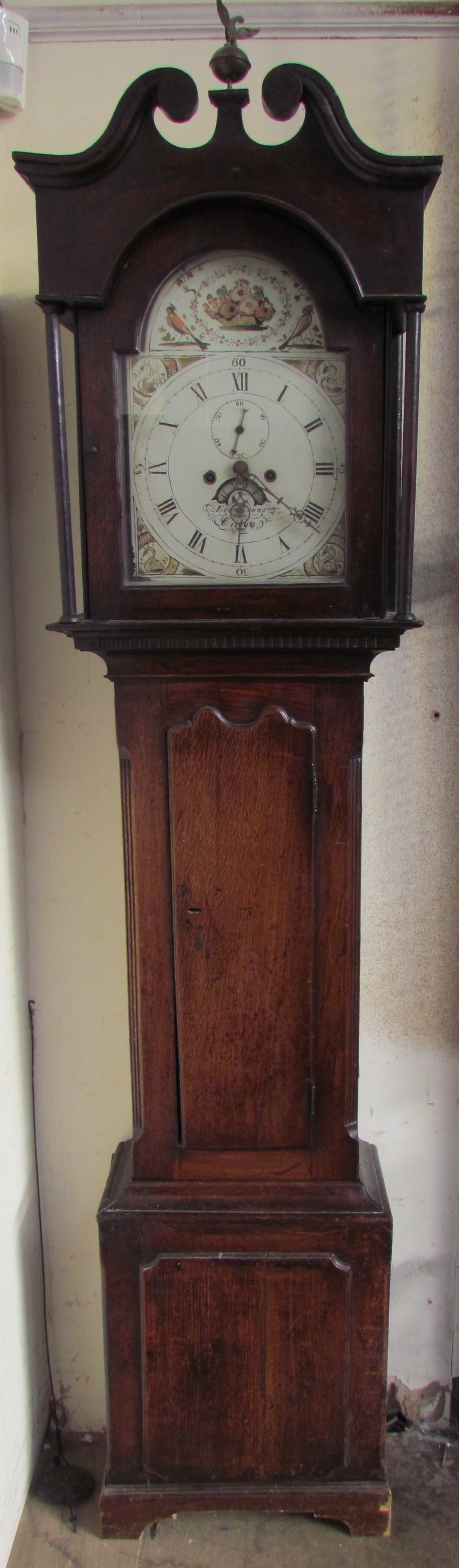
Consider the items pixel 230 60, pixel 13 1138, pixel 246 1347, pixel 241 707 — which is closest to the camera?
pixel 230 60

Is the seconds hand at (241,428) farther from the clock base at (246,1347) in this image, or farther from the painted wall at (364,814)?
the clock base at (246,1347)

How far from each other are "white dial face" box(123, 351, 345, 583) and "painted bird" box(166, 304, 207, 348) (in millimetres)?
23

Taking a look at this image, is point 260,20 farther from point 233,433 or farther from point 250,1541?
point 250,1541

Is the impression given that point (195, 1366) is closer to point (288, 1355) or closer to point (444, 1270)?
point (288, 1355)

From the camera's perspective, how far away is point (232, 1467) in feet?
4.42

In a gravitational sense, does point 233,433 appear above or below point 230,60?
below

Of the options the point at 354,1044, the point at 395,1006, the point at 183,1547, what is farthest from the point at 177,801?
the point at 183,1547

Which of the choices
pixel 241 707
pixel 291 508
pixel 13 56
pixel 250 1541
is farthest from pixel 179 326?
pixel 250 1541

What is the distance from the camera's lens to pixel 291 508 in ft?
3.73

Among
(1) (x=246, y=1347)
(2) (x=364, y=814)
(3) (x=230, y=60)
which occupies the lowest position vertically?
(1) (x=246, y=1347)

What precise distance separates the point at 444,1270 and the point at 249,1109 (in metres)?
0.61

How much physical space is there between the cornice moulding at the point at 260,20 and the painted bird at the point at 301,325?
57 cm

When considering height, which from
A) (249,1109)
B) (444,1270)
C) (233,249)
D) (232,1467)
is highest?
(233,249)

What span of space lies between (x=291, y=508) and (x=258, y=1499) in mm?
1357
